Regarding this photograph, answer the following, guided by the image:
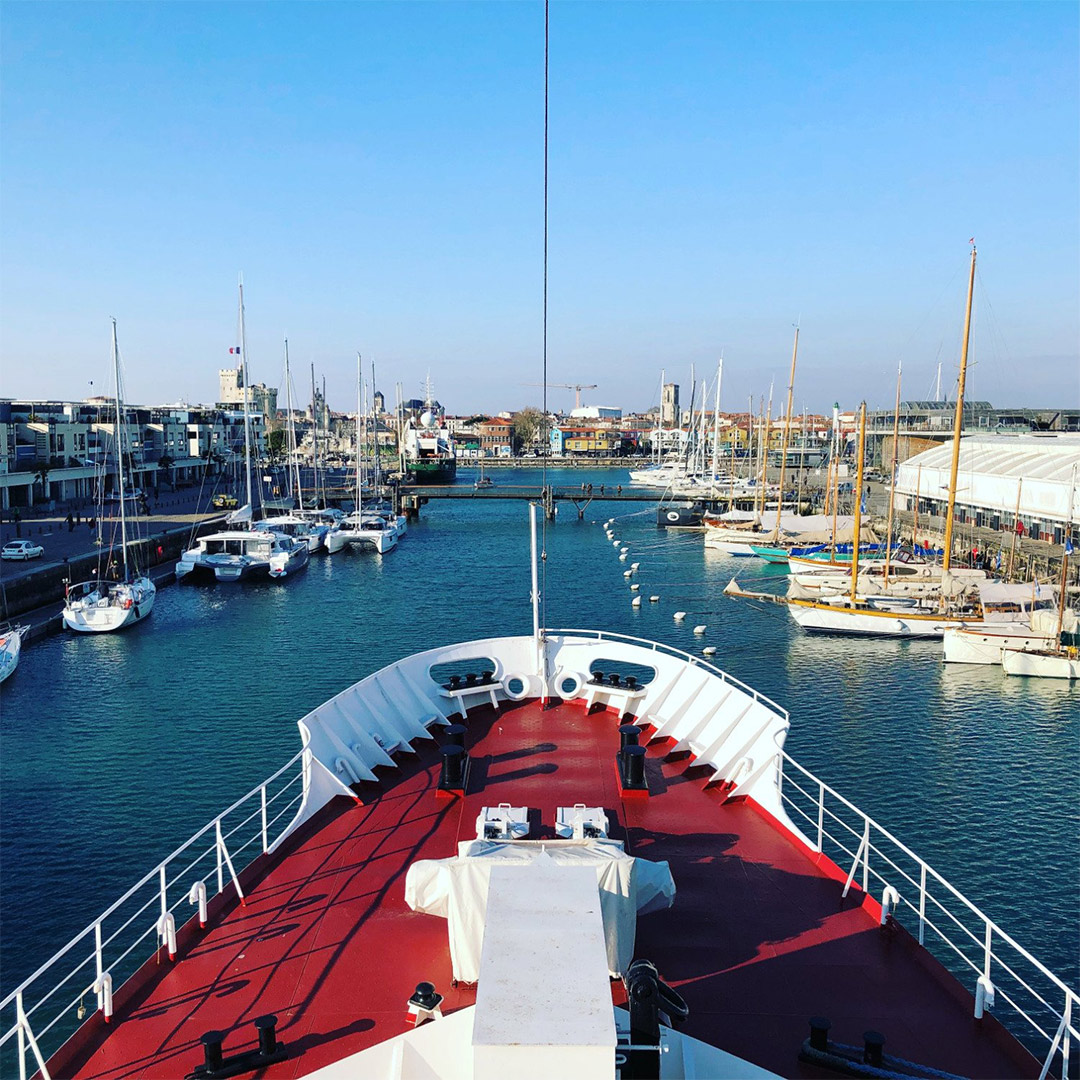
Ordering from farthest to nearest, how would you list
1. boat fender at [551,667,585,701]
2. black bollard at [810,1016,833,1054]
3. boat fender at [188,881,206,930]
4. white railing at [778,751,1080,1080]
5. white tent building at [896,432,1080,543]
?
white tent building at [896,432,1080,543] < boat fender at [551,667,585,701] < white railing at [778,751,1080,1080] < boat fender at [188,881,206,930] < black bollard at [810,1016,833,1054]

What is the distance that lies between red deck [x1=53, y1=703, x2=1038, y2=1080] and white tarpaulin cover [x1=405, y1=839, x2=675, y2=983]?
37 cm

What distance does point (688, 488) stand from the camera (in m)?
85.2

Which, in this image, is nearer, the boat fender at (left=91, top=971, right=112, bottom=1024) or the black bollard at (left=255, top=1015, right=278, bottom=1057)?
the black bollard at (left=255, top=1015, right=278, bottom=1057)

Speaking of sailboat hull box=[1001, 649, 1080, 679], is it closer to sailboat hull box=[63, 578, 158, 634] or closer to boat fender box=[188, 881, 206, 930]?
boat fender box=[188, 881, 206, 930]

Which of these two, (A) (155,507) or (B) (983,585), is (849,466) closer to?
(B) (983,585)

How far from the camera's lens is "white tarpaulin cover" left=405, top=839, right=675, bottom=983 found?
6.32 m

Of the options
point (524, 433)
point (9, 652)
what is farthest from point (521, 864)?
point (524, 433)

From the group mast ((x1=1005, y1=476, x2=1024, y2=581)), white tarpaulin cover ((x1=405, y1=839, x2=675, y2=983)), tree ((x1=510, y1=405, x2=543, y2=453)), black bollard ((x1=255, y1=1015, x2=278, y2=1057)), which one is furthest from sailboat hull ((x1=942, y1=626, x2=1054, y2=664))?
tree ((x1=510, y1=405, x2=543, y2=453))

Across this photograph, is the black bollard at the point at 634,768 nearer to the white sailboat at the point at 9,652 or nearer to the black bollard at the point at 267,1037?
the black bollard at the point at 267,1037

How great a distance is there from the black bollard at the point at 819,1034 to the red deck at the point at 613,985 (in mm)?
182

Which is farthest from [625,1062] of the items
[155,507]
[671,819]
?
[155,507]

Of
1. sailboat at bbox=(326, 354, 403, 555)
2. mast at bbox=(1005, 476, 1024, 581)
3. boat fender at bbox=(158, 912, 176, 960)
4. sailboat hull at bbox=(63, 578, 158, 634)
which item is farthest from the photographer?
sailboat at bbox=(326, 354, 403, 555)

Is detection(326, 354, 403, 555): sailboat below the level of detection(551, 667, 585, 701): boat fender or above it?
below

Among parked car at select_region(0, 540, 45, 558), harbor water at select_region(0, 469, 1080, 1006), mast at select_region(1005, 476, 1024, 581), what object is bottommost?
harbor water at select_region(0, 469, 1080, 1006)
